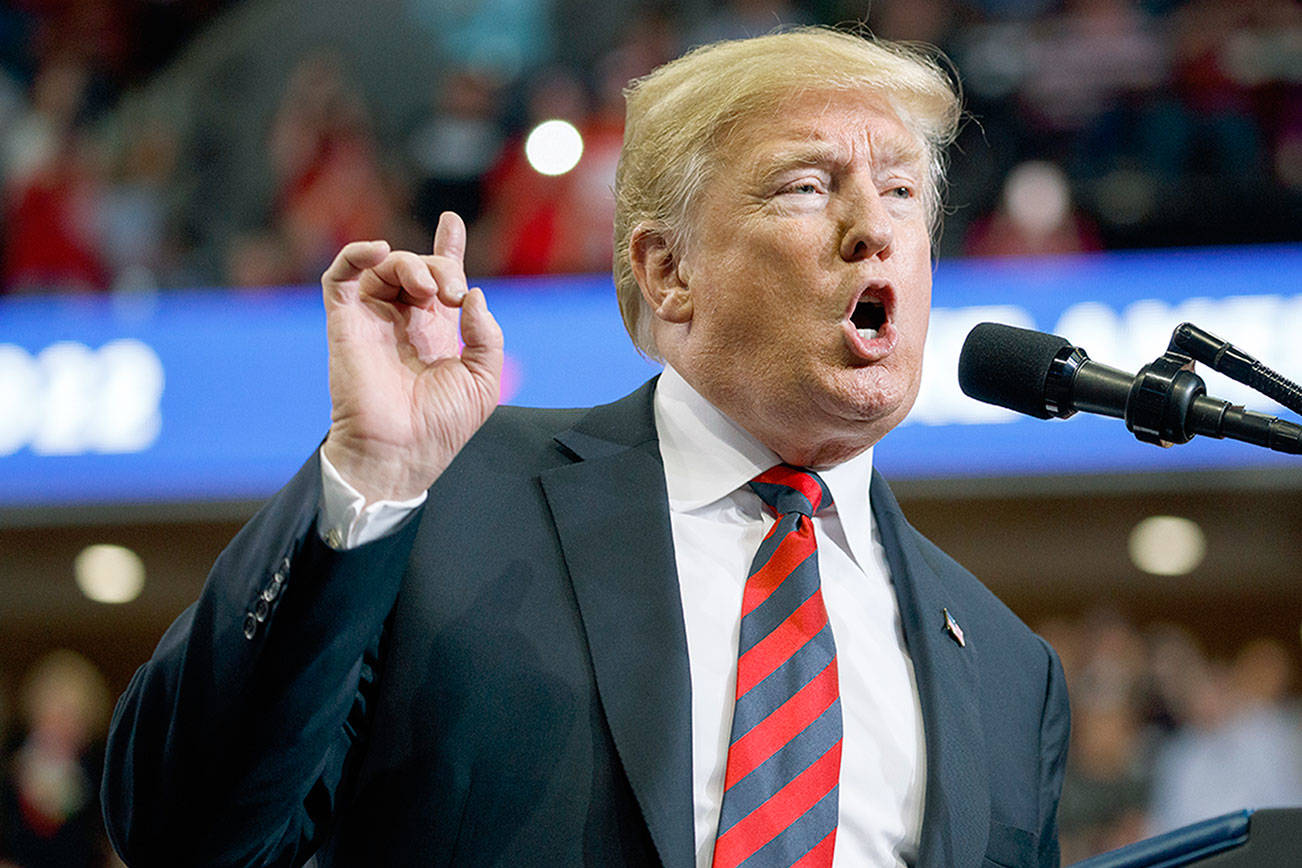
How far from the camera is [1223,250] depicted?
501cm

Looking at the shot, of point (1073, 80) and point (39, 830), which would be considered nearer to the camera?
point (39, 830)

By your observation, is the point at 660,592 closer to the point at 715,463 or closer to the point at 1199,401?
the point at 715,463

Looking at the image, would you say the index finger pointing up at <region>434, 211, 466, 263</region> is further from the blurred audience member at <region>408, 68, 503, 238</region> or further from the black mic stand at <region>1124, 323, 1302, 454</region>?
the blurred audience member at <region>408, 68, 503, 238</region>

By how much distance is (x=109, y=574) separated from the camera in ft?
22.1

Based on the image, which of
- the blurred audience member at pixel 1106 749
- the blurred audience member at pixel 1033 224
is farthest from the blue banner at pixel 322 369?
the blurred audience member at pixel 1106 749

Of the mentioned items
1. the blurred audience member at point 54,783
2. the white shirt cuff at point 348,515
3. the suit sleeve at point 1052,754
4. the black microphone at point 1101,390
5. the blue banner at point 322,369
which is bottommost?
the blurred audience member at point 54,783

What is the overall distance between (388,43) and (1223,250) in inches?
147

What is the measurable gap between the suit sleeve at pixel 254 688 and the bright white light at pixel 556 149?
186 inches

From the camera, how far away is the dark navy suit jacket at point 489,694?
112 centimetres

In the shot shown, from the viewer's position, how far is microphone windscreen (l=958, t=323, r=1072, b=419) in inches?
48.5

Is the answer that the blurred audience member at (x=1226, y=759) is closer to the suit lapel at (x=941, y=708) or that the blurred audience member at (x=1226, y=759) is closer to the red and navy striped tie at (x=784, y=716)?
the suit lapel at (x=941, y=708)

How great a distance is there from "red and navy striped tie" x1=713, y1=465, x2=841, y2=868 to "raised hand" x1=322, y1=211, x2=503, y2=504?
1.22 feet

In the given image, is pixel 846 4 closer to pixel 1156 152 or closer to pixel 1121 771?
pixel 1156 152

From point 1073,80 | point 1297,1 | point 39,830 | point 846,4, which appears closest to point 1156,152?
point 1073,80
